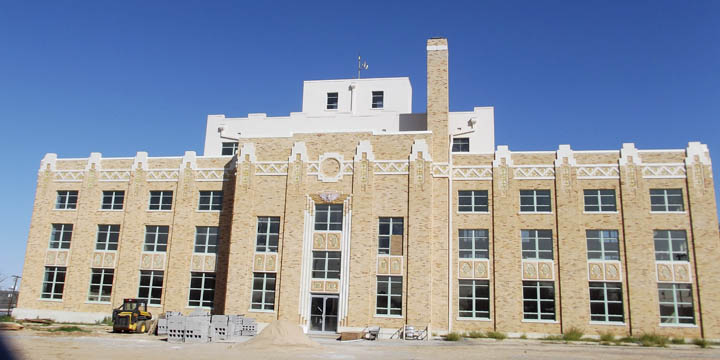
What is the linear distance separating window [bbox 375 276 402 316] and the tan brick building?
2.9 inches

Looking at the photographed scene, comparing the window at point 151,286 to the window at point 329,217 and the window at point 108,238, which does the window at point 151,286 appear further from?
the window at point 329,217

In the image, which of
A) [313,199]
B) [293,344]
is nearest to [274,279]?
[313,199]

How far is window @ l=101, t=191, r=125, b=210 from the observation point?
37.0m

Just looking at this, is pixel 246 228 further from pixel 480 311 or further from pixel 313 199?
pixel 480 311

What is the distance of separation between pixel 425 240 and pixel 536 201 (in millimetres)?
6784

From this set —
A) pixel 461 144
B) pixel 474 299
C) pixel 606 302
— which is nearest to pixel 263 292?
pixel 474 299

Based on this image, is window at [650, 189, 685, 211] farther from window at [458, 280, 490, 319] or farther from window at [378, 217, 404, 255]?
window at [378, 217, 404, 255]

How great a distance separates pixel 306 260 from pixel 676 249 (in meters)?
19.6

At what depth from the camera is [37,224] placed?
123 feet

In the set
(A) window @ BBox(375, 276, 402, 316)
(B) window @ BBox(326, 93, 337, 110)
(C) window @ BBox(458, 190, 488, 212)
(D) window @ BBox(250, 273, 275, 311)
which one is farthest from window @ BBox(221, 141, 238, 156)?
(C) window @ BBox(458, 190, 488, 212)

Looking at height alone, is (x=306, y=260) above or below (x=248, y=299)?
above

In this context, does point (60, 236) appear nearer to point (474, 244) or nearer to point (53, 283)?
point (53, 283)

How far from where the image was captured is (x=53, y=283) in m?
36.3

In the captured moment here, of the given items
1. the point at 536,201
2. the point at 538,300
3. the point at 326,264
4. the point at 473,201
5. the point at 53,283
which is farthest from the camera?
the point at 53,283
